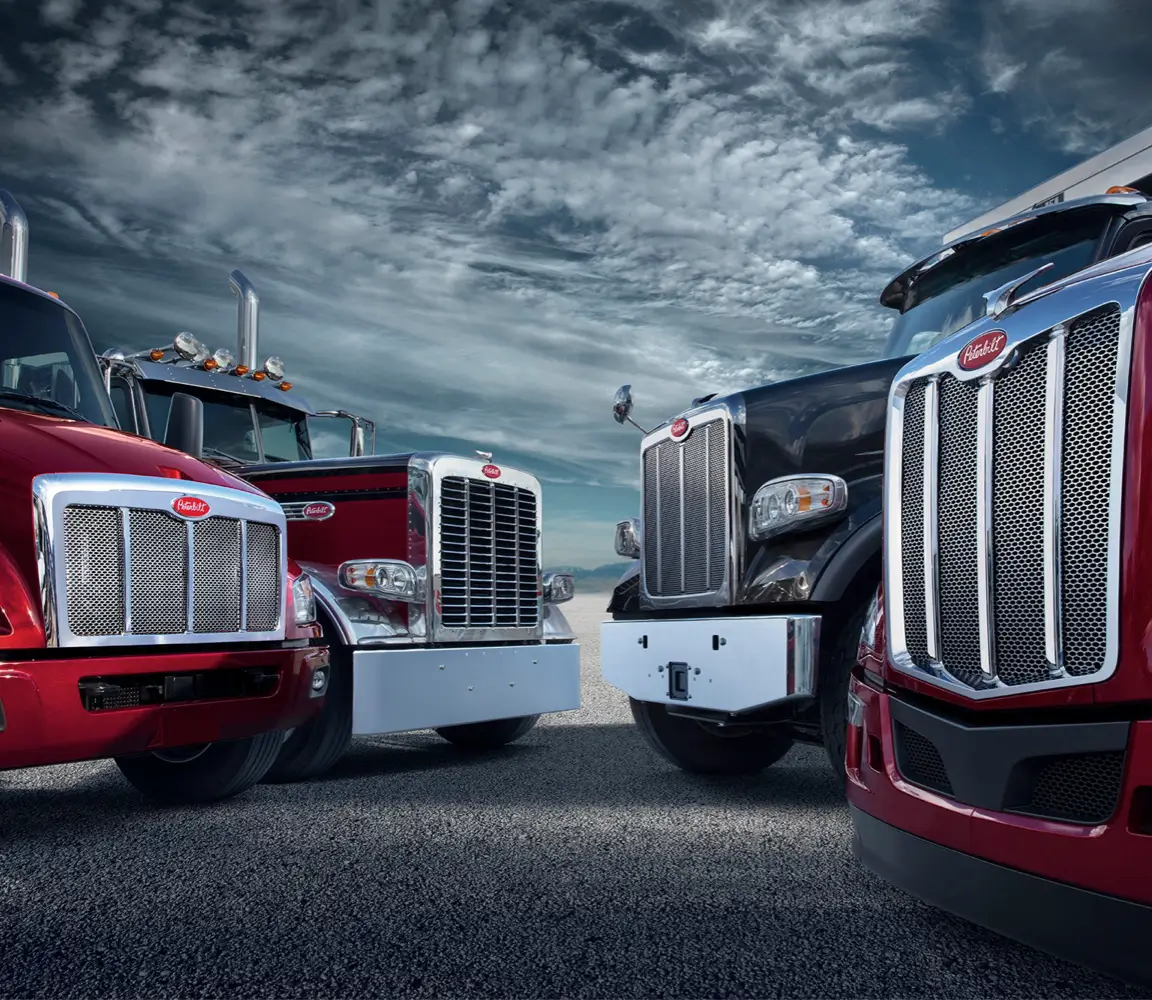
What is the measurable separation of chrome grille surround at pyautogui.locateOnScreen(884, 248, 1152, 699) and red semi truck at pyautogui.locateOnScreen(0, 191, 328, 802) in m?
2.86

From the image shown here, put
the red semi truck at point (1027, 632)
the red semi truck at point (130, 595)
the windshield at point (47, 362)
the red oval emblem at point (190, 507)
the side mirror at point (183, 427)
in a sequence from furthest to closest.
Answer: the side mirror at point (183, 427), the windshield at point (47, 362), the red oval emblem at point (190, 507), the red semi truck at point (130, 595), the red semi truck at point (1027, 632)

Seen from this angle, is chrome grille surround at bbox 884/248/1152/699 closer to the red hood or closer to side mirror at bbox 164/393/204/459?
the red hood

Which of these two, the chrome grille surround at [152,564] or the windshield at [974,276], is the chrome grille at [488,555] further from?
the windshield at [974,276]

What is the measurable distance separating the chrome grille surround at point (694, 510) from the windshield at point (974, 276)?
3.37ft

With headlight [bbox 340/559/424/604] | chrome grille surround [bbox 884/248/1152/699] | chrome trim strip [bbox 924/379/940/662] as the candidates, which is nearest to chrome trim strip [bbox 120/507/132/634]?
headlight [bbox 340/559/424/604]

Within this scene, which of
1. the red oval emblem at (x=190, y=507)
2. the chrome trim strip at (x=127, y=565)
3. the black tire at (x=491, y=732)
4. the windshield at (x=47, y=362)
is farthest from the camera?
the black tire at (x=491, y=732)

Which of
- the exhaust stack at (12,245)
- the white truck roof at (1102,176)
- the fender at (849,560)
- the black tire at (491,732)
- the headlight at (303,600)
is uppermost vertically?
the white truck roof at (1102,176)

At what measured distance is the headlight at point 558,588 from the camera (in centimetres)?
774

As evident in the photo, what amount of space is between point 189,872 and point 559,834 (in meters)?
1.44

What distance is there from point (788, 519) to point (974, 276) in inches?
59.3

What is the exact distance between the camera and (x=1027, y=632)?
99.9 inches

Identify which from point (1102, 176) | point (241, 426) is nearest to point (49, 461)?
point (241, 426)

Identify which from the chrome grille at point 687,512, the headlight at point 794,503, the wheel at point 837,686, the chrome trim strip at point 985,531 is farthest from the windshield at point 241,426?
the chrome trim strip at point 985,531

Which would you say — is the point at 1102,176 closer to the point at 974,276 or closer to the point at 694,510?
the point at 974,276
